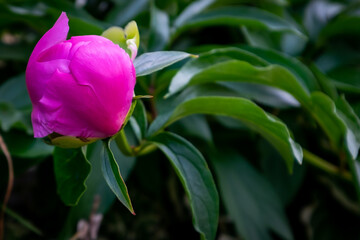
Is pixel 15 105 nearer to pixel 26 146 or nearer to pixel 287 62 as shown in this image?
pixel 26 146

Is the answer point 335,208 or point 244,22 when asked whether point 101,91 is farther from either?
point 335,208

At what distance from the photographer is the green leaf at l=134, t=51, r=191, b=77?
358 millimetres

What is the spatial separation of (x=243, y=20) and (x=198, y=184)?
0.28 meters

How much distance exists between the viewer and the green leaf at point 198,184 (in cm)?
39

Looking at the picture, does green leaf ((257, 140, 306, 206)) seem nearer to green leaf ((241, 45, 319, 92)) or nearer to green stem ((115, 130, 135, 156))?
green leaf ((241, 45, 319, 92))

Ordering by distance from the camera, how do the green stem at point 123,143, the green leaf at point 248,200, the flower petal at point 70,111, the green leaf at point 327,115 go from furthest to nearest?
1. the green leaf at point 248,200
2. the green leaf at point 327,115
3. the green stem at point 123,143
4. the flower petal at point 70,111

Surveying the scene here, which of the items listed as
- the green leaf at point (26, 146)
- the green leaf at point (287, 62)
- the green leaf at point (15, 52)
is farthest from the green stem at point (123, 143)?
the green leaf at point (15, 52)

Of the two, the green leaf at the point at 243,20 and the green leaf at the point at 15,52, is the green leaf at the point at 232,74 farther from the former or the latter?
the green leaf at the point at 15,52

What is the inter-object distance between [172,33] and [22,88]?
9.8 inches

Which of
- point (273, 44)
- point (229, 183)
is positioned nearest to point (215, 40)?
point (273, 44)

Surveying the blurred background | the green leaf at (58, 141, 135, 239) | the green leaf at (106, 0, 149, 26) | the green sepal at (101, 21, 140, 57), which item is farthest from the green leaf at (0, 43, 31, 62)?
the green sepal at (101, 21, 140, 57)

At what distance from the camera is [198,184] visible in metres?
0.40

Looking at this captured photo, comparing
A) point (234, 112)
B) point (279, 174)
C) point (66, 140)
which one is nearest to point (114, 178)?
point (66, 140)

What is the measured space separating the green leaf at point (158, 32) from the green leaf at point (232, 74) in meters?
0.10
